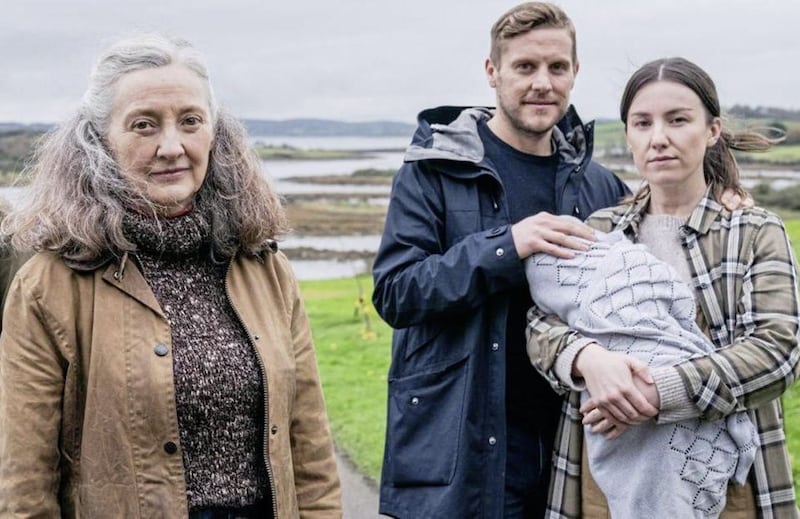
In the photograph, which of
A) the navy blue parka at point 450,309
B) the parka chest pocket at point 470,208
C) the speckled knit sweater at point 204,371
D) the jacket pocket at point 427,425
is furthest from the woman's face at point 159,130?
the jacket pocket at point 427,425

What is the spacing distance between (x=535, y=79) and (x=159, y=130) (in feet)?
5.10

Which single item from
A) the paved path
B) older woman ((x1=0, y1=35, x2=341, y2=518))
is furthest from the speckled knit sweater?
the paved path

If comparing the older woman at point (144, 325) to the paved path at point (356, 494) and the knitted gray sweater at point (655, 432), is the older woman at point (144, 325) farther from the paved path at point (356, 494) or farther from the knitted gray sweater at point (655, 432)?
the paved path at point (356, 494)

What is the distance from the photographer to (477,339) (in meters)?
3.76

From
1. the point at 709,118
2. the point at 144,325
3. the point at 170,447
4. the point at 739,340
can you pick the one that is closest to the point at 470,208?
the point at 709,118

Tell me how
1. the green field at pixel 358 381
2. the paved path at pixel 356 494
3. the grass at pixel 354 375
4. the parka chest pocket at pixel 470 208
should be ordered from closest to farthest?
the parka chest pocket at pixel 470 208 < the paved path at pixel 356 494 < the green field at pixel 358 381 < the grass at pixel 354 375

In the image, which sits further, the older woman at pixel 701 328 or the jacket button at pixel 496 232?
the jacket button at pixel 496 232

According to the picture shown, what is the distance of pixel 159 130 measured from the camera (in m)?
3.06

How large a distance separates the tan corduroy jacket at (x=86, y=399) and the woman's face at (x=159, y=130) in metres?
0.29

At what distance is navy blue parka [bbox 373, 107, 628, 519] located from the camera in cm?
372

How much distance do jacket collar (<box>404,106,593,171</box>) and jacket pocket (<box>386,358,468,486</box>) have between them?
2.68 ft

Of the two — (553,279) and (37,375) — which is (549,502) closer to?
(553,279)

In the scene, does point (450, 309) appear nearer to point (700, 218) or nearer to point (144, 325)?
point (700, 218)

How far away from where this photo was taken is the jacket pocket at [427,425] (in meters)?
3.79
